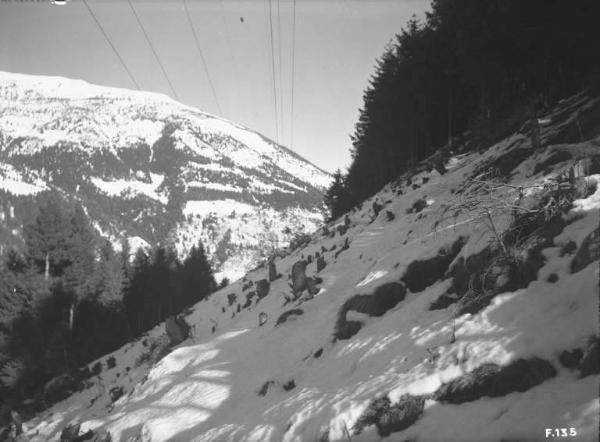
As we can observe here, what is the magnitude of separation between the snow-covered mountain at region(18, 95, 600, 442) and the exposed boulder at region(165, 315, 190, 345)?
Result: 3.71 m

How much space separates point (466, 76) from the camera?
1252 cm

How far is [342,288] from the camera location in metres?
10.3

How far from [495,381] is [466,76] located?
12.1 metres

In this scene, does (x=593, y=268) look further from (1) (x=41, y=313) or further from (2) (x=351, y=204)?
(2) (x=351, y=204)

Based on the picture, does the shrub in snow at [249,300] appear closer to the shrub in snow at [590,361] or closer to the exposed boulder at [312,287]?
the exposed boulder at [312,287]

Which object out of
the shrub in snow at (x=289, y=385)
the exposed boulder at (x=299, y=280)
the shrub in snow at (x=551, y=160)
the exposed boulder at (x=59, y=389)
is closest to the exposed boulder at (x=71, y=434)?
the shrub in snow at (x=289, y=385)

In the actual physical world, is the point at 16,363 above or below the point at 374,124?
below

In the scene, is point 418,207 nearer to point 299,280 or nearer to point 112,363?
point 299,280

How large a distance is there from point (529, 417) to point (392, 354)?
7.18 ft

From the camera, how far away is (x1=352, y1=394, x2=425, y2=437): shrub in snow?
12.9ft

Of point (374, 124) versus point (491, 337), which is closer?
point (491, 337)

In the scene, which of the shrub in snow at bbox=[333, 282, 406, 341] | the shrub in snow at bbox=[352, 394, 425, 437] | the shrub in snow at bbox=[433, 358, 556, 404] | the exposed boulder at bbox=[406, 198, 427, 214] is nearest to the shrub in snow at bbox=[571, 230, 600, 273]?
the shrub in snow at bbox=[433, 358, 556, 404]

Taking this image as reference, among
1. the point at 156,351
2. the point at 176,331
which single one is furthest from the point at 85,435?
the point at 156,351

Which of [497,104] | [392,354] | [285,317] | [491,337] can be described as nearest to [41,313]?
[285,317]
